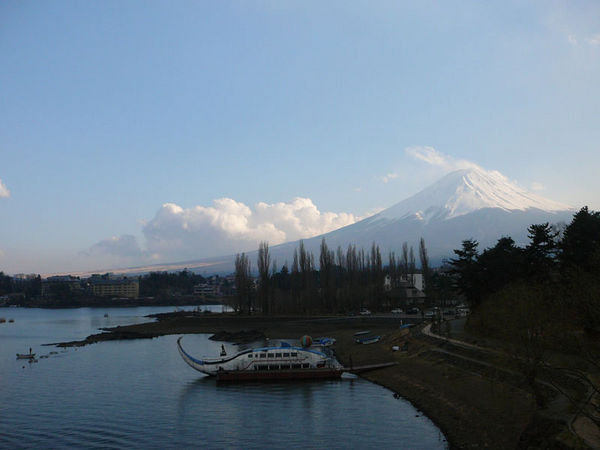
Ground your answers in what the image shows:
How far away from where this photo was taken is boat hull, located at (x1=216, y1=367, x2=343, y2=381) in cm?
3678

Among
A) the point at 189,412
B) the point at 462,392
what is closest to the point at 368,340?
the point at 462,392

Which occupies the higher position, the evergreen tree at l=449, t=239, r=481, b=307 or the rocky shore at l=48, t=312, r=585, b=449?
the evergreen tree at l=449, t=239, r=481, b=307

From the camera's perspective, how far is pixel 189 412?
28.3 m

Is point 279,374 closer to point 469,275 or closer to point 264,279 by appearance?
point 469,275

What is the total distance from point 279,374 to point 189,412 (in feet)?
32.1

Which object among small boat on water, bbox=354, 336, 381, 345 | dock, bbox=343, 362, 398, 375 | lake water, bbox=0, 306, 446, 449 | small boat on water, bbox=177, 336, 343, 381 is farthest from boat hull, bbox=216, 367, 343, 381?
small boat on water, bbox=354, 336, 381, 345

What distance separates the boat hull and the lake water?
826mm

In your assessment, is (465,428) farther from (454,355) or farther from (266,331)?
(266,331)

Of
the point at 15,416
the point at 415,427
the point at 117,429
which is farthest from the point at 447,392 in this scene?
the point at 15,416

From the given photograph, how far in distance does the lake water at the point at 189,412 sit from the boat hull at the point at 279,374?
826mm

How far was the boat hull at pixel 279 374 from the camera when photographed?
3678 centimetres

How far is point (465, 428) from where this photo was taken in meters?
22.3

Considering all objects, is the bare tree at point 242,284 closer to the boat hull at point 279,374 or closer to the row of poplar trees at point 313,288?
the row of poplar trees at point 313,288

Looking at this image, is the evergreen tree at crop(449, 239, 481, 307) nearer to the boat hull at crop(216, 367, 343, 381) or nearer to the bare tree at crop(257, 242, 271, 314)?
the boat hull at crop(216, 367, 343, 381)
